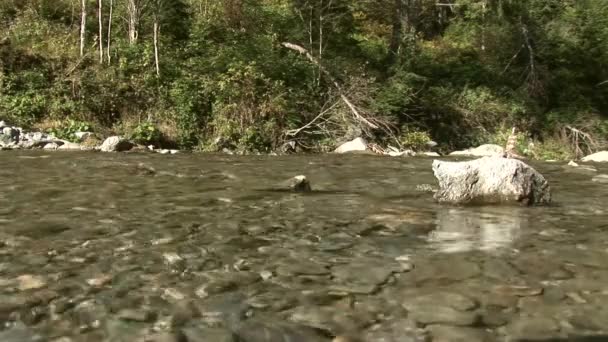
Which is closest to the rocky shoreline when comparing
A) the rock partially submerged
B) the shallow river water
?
the rock partially submerged

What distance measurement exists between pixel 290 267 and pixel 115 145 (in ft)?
36.2

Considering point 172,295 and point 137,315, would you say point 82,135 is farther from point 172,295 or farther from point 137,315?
point 137,315

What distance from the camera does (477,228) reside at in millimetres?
5926

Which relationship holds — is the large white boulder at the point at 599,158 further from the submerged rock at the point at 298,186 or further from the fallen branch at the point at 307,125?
the submerged rock at the point at 298,186

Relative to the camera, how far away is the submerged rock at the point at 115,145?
14.4 metres

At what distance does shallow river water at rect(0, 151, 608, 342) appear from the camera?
335cm

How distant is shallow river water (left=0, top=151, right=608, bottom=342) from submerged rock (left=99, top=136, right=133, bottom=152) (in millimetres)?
6275

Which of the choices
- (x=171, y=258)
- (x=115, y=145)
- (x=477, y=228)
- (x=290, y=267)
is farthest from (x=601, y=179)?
(x=115, y=145)

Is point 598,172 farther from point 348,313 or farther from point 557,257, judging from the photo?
point 348,313

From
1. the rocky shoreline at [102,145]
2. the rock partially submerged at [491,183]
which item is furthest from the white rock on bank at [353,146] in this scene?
the rock partially submerged at [491,183]

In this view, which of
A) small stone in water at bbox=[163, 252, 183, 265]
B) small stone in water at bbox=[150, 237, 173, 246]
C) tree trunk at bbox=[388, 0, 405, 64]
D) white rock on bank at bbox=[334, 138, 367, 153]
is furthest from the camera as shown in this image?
tree trunk at bbox=[388, 0, 405, 64]


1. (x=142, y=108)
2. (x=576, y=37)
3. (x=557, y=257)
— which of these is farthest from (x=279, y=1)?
(x=557, y=257)

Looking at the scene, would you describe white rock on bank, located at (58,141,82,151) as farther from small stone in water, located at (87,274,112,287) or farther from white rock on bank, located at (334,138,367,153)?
small stone in water, located at (87,274,112,287)

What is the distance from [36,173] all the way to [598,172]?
1057 centimetres
